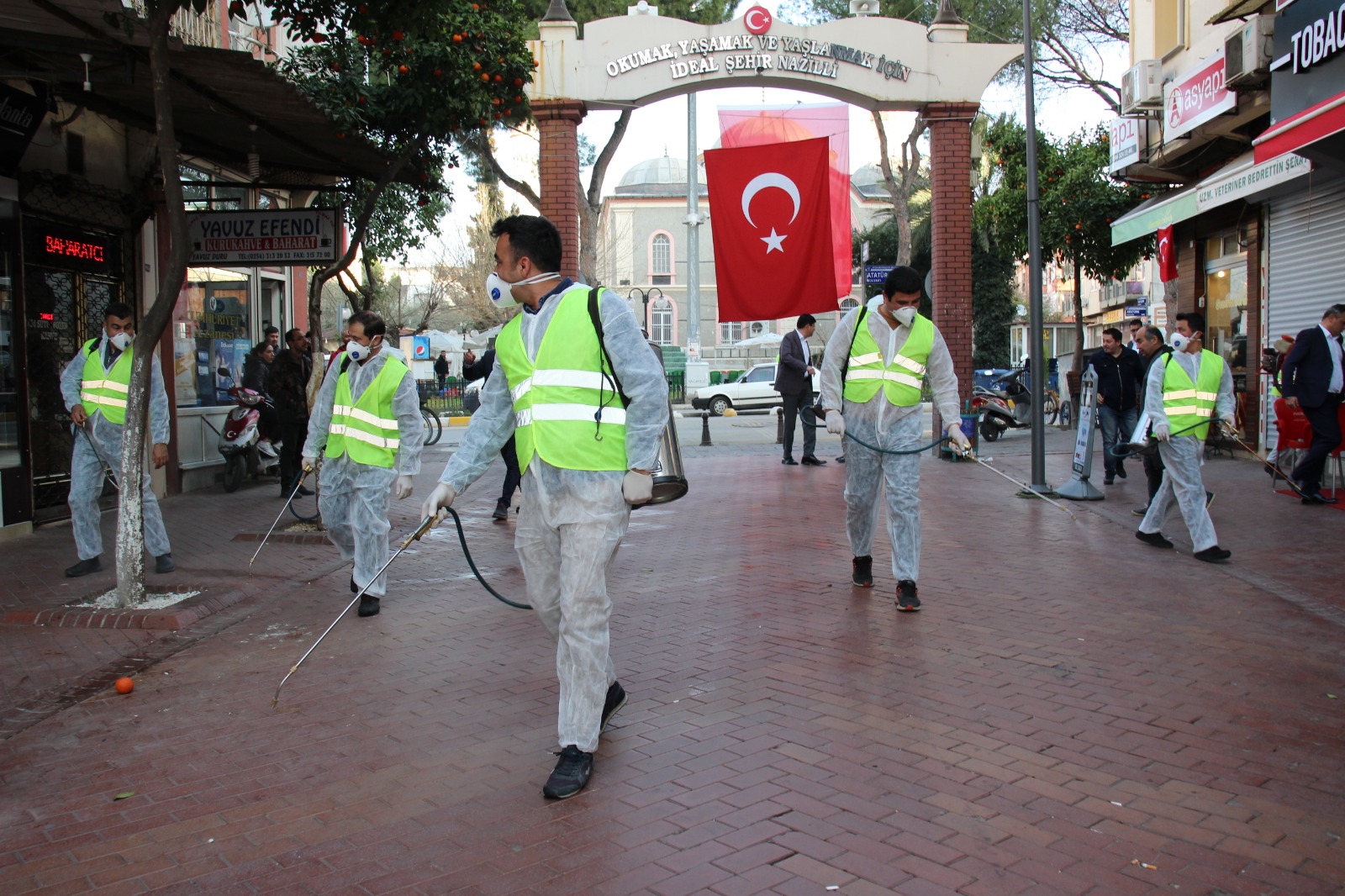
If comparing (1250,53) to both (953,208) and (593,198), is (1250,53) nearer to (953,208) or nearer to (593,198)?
(953,208)

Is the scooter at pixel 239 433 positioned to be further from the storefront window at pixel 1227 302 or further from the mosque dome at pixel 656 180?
the mosque dome at pixel 656 180

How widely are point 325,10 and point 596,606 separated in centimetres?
693

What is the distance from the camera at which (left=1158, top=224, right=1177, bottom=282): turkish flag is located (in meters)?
16.1

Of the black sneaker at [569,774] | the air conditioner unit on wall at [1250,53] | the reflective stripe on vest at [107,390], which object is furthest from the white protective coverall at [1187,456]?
the reflective stripe on vest at [107,390]

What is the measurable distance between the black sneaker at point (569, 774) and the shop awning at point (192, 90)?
585 cm

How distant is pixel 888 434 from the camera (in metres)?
6.44

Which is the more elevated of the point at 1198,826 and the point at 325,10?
the point at 325,10

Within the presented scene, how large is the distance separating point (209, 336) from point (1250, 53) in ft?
43.4

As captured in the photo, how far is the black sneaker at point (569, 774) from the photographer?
3.71m

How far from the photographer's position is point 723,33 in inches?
603

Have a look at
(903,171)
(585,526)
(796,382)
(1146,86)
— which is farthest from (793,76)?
(903,171)

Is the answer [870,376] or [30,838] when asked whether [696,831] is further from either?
[870,376]

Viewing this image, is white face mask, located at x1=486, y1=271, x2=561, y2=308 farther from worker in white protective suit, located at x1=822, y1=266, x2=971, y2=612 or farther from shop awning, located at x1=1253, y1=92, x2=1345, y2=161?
shop awning, located at x1=1253, y1=92, x2=1345, y2=161

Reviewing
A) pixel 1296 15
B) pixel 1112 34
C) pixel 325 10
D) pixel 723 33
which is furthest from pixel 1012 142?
pixel 325 10
